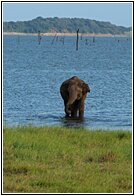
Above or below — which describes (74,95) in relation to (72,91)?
below

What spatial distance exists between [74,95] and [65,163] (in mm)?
13455

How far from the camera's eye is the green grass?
10.5m

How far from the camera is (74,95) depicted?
25.7 m

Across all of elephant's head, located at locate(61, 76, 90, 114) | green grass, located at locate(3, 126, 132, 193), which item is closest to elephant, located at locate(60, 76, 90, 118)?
elephant's head, located at locate(61, 76, 90, 114)

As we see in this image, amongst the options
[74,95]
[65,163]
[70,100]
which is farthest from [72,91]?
[65,163]

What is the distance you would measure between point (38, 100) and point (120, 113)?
834 cm

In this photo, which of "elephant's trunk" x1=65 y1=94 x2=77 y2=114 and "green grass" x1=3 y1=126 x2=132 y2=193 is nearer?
"green grass" x1=3 y1=126 x2=132 y2=193

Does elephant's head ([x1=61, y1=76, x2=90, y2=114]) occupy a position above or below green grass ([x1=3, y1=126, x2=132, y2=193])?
above

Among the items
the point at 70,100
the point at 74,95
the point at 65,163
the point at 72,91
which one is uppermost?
the point at 72,91

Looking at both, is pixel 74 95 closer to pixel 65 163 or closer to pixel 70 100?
pixel 70 100

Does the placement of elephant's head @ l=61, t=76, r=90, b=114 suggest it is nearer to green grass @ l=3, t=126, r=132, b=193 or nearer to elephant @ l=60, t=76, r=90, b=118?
elephant @ l=60, t=76, r=90, b=118

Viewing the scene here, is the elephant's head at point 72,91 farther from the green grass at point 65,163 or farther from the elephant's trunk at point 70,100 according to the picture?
the green grass at point 65,163

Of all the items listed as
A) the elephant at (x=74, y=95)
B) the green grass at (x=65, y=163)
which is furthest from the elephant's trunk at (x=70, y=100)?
the green grass at (x=65, y=163)

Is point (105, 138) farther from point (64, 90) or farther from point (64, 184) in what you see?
point (64, 90)
